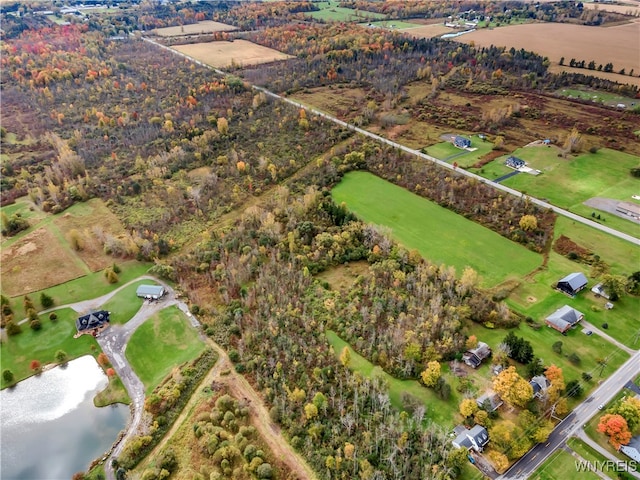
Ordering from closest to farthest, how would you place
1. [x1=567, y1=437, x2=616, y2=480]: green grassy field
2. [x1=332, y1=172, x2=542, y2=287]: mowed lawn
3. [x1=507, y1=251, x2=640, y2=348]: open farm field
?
[x1=567, y1=437, x2=616, y2=480]: green grassy field, [x1=507, y1=251, x2=640, y2=348]: open farm field, [x1=332, y1=172, x2=542, y2=287]: mowed lawn

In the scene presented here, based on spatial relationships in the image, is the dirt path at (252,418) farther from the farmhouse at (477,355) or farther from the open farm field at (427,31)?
the open farm field at (427,31)

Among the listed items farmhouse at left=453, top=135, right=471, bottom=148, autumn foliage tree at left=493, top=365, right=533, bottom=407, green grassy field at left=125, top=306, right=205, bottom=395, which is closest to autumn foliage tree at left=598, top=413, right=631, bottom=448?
autumn foliage tree at left=493, top=365, right=533, bottom=407

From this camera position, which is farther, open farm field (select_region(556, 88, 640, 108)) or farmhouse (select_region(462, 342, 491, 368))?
open farm field (select_region(556, 88, 640, 108))

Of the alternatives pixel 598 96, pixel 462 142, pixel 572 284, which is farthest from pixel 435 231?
pixel 598 96

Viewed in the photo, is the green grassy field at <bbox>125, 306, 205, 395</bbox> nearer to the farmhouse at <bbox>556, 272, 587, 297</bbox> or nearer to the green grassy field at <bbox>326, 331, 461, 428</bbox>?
the green grassy field at <bbox>326, 331, 461, 428</bbox>

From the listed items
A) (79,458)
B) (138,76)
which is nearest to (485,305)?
(79,458)

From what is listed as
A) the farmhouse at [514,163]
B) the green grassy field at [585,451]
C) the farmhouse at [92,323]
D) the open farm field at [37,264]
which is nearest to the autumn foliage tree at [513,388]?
the green grassy field at [585,451]

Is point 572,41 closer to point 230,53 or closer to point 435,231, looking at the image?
point 230,53

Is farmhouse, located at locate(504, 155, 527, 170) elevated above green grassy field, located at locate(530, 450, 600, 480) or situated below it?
above
